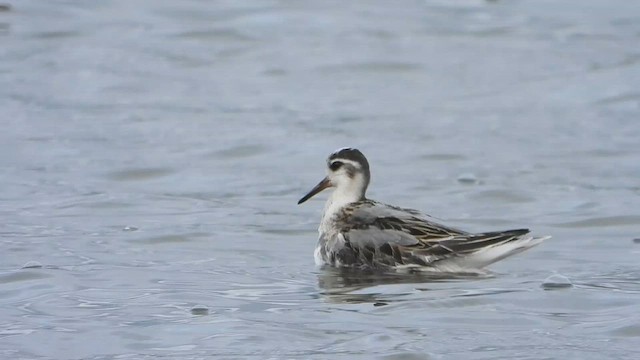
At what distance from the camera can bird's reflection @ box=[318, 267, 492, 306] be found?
11406mm

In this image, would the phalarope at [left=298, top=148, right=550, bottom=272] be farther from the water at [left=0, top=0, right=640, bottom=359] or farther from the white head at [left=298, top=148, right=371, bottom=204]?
the water at [left=0, top=0, right=640, bottom=359]

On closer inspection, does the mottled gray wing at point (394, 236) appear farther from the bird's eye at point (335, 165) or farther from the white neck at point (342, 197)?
the bird's eye at point (335, 165)

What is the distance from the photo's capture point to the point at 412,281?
1200cm

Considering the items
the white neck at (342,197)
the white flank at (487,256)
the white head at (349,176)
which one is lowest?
the white flank at (487,256)

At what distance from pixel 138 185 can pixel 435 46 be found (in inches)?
279

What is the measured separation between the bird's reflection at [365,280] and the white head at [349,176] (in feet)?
3.53

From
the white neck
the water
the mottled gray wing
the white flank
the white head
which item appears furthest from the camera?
the white head

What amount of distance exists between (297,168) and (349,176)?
327 centimetres

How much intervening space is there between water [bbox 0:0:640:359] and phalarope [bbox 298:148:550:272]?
8.0 inches

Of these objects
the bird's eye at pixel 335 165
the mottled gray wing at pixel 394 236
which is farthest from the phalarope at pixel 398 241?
the bird's eye at pixel 335 165

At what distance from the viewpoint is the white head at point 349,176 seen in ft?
44.4

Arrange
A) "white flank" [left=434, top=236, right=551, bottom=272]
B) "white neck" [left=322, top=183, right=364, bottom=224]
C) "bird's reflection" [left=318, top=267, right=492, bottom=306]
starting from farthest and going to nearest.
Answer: "white neck" [left=322, top=183, right=364, bottom=224], "white flank" [left=434, top=236, right=551, bottom=272], "bird's reflection" [left=318, top=267, right=492, bottom=306]

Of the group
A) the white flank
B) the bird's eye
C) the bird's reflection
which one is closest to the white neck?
the bird's eye

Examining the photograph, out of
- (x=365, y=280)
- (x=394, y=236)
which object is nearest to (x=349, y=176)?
(x=394, y=236)
